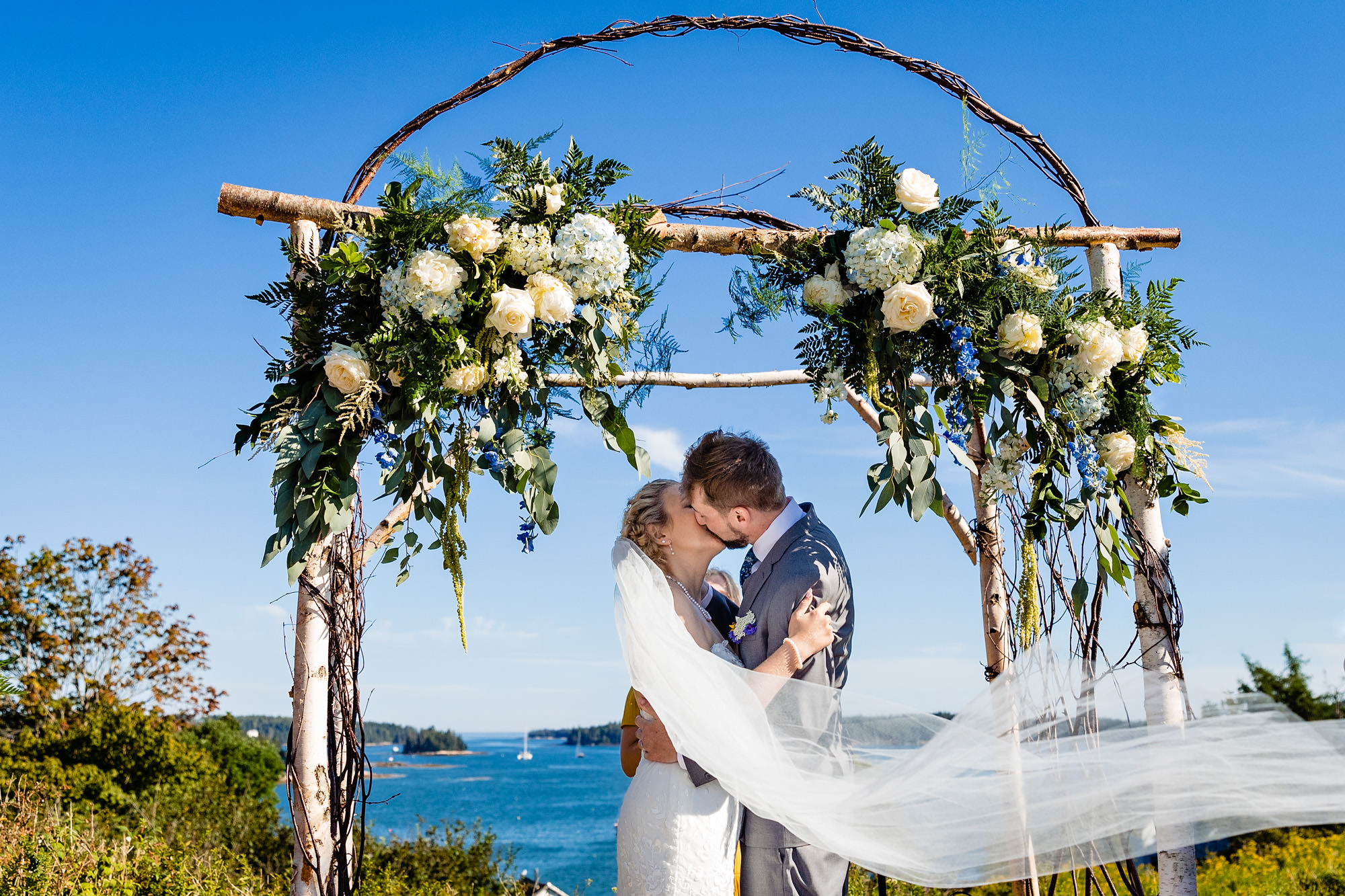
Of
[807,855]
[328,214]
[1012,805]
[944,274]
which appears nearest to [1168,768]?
[1012,805]

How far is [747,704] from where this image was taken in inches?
109

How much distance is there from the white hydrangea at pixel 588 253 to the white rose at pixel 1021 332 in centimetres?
131

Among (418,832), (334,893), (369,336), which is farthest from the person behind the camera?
(418,832)

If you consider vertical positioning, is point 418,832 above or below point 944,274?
below

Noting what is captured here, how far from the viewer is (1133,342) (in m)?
3.18

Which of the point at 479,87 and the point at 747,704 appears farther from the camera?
the point at 479,87

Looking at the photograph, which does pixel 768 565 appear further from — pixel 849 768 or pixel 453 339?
pixel 453 339

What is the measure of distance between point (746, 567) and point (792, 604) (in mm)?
378

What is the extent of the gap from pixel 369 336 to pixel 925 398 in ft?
5.79

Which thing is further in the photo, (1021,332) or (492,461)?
(1021,332)

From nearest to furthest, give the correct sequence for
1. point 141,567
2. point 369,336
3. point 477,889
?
1. point 369,336
2. point 477,889
3. point 141,567

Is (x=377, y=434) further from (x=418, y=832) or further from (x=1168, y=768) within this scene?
(x=418, y=832)

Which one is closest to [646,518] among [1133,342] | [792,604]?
[792,604]

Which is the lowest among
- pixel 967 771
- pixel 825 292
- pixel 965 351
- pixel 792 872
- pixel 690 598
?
pixel 792 872
